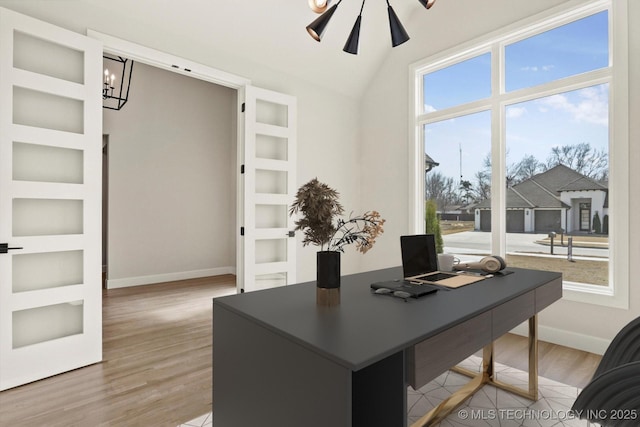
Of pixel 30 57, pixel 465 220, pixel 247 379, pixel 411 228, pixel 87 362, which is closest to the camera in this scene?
pixel 247 379

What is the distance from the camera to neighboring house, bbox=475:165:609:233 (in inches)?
119

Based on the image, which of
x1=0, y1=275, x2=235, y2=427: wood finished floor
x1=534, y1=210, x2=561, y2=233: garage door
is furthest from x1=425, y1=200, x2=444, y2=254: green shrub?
x1=0, y1=275, x2=235, y2=427: wood finished floor

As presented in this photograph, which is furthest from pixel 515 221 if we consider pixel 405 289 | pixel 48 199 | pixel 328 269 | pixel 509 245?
pixel 48 199

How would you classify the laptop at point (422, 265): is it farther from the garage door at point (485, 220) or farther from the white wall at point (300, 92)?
the white wall at point (300, 92)

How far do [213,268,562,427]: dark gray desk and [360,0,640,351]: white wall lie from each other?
73.8 inches

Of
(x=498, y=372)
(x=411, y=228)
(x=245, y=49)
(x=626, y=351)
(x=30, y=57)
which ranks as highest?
(x=245, y=49)

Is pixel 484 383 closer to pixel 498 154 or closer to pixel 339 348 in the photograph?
pixel 339 348

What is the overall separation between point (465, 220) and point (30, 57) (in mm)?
4193

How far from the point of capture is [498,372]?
251 cm

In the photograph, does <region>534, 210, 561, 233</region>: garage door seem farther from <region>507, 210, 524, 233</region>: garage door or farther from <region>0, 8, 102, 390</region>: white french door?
<region>0, 8, 102, 390</region>: white french door

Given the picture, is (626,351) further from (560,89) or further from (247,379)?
(560,89)

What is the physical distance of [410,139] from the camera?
168 inches

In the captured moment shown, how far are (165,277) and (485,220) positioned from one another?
198 inches

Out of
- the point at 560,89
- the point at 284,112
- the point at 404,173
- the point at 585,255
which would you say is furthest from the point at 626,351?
the point at 284,112
